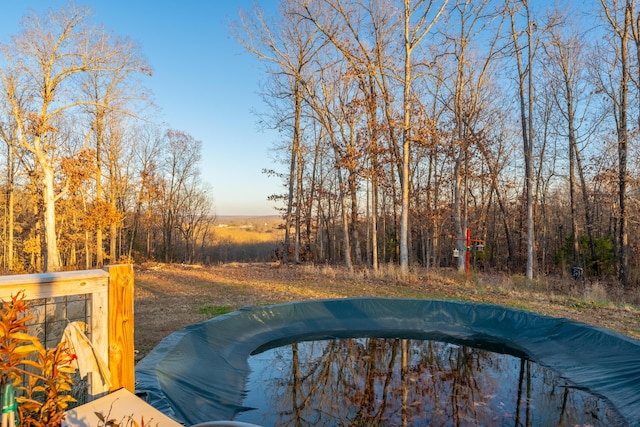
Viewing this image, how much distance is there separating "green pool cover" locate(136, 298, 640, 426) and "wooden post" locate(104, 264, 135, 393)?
569mm

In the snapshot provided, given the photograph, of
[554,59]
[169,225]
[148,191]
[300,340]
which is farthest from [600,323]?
[169,225]

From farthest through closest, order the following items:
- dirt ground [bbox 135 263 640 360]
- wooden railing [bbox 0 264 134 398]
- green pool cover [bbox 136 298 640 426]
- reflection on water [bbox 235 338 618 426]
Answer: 1. dirt ground [bbox 135 263 640 360]
2. reflection on water [bbox 235 338 618 426]
3. green pool cover [bbox 136 298 640 426]
4. wooden railing [bbox 0 264 134 398]

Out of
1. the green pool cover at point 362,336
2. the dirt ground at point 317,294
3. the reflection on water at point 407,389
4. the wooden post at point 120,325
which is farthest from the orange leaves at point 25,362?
the dirt ground at point 317,294

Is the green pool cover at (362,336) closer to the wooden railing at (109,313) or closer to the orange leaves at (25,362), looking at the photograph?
the wooden railing at (109,313)

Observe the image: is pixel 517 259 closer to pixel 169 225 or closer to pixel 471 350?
pixel 471 350

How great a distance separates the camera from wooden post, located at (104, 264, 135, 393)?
205 cm

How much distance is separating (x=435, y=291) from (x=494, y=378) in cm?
424

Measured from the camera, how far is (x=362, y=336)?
5.77 metres

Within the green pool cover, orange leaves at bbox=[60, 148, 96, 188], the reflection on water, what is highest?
orange leaves at bbox=[60, 148, 96, 188]

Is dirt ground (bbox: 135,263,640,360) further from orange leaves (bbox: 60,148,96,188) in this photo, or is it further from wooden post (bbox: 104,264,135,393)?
orange leaves (bbox: 60,148,96,188)

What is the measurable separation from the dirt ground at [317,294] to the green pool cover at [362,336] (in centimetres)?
86

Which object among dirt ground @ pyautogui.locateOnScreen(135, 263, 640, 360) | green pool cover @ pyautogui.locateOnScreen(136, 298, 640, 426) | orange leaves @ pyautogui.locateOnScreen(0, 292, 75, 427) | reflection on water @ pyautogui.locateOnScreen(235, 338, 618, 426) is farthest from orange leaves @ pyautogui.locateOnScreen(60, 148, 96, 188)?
orange leaves @ pyautogui.locateOnScreen(0, 292, 75, 427)

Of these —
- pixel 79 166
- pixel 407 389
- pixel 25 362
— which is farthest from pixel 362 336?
pixel 79 166

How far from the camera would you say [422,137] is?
10.8 metres
